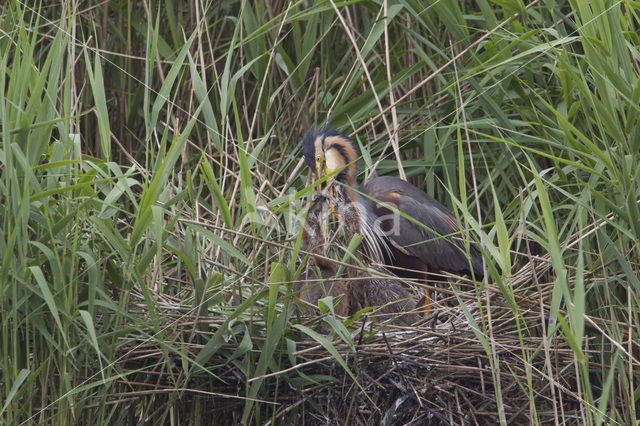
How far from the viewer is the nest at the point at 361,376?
2.63 meters

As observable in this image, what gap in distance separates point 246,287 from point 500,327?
82 centimetres

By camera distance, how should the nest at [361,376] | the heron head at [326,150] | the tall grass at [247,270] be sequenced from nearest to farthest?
the tall grass at [247,270]
the nest at [361,376]
the heron head at [326,150]

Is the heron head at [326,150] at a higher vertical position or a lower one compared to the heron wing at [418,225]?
higher

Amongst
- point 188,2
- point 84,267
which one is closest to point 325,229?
point 84,267

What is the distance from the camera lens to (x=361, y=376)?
270 cm

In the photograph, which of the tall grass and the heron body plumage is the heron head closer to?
the heron body plumage

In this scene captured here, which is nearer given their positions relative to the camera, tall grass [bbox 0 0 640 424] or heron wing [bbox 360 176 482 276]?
tall grass [bbox 0 0 640 424]

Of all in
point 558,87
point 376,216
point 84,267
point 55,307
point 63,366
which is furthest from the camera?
point 376,216

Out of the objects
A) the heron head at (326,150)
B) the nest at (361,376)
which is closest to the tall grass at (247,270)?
the nest at (361,376)

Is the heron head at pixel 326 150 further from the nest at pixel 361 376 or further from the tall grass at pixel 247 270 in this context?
the nest at pixel 361 376

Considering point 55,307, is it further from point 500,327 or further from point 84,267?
point 500,327

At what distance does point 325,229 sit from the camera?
297 cm

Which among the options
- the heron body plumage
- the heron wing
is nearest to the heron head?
the heron body plumage

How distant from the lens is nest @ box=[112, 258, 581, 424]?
8.63 ft
